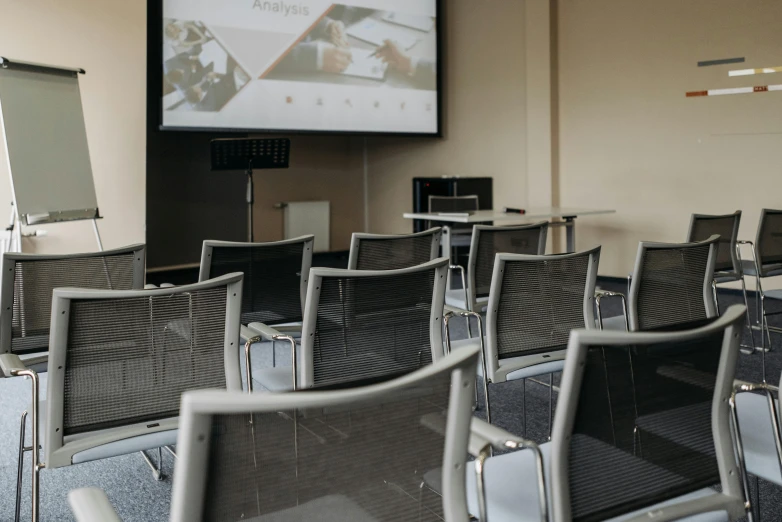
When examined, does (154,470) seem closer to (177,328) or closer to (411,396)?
(177,328)

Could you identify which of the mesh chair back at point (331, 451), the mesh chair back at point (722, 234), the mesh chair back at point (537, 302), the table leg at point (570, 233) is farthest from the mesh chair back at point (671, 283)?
the table leg at point (570, 233)

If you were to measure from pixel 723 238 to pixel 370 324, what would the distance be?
308cm

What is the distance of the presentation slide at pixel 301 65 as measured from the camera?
655 centimetres

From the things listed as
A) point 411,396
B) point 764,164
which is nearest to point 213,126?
point 764,164

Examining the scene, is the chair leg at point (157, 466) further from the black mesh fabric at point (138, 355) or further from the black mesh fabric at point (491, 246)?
the black mesh fabric at point (491, 246)

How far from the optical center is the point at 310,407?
3.35ft

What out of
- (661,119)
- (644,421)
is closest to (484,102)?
(661,119)

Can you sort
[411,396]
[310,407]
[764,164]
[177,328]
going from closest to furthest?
[310,407], [411,396], [177,328], [764,164]

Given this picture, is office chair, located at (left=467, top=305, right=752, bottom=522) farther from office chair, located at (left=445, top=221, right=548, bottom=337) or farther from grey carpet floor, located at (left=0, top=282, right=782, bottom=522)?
office chair, located at (left=445, top=221, right=548, bottom=337)

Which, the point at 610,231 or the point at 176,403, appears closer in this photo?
the point at 176,403

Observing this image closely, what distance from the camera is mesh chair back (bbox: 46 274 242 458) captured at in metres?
1.88

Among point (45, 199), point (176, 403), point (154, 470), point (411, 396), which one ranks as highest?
point (45, 199)

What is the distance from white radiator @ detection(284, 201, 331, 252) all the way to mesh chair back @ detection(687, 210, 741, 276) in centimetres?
554

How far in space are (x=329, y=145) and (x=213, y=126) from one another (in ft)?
9.92
